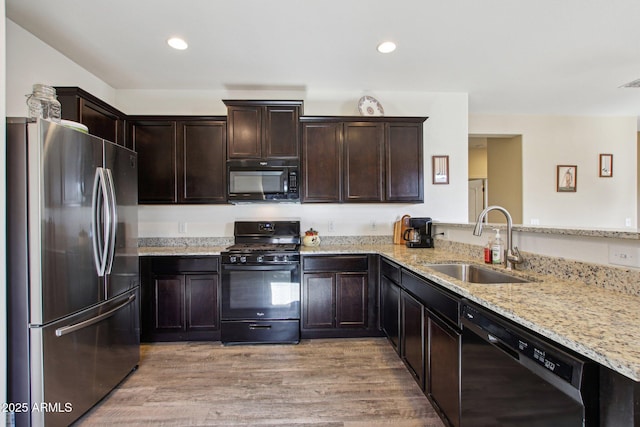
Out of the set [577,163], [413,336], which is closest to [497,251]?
[413,336]

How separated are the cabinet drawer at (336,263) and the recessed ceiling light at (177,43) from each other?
2.14 m

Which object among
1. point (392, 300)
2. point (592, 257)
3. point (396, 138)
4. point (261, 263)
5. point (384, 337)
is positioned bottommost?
point (384, 337)

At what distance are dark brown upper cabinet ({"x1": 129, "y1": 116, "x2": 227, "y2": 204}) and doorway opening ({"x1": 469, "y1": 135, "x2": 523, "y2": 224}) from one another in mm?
3670

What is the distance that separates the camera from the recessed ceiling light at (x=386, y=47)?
2.42 meters

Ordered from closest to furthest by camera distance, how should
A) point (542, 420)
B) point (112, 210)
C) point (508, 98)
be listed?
point (542, 420) → point (112, 210) → point (508, 98)

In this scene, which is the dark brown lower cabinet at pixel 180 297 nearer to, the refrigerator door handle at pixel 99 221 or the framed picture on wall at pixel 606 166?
the refrigerator door handle at pixel 99 221

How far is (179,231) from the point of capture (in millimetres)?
3344

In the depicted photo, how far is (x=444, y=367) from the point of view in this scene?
A: 1599 mm

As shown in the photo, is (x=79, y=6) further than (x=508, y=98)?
No

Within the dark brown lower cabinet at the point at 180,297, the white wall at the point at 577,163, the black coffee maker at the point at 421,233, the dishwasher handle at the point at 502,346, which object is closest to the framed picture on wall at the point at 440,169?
the black coffee maker at the point at 421,233

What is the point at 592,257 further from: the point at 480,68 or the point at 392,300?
the point at 480,68

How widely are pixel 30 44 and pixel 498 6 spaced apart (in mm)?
3514

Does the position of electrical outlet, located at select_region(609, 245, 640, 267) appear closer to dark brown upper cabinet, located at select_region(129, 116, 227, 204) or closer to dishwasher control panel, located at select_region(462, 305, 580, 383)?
dishwasher control panel, located at select_region(462, 305, 580, 383)

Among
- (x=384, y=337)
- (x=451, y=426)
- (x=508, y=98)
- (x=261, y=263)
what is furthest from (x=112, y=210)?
(x=508, y=98)
